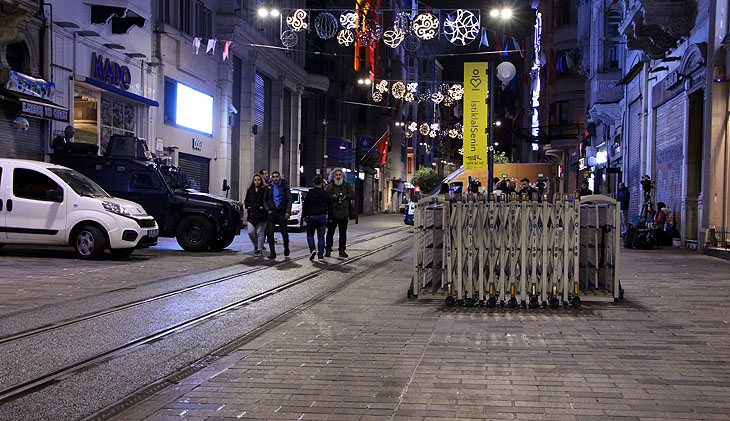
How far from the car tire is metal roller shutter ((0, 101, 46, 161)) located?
5.35m

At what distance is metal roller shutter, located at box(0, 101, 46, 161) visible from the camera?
17828 mm

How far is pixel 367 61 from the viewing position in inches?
2539

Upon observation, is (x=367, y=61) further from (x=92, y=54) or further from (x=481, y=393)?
(x=481, y=393)

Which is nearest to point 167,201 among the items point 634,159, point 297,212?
point 297,212

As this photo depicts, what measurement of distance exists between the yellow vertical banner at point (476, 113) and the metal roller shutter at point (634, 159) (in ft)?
40.3

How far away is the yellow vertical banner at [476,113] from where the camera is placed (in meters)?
16.6

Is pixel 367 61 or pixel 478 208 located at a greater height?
pixel 367 61

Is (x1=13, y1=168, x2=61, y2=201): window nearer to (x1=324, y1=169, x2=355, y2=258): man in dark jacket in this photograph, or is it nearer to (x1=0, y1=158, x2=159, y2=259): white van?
(x1=0, y1=158, x2=159, y2=259): white van

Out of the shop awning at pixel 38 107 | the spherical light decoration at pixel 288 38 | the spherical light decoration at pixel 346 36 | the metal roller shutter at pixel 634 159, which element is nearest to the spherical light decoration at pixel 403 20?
the spherical light decoration at pixel 346 36

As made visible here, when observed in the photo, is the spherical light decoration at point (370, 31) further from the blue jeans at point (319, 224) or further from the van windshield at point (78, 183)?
the van windshield at point (78, 183)

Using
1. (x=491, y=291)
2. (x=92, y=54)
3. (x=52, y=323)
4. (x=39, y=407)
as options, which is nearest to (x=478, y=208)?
(x=491, y=291)

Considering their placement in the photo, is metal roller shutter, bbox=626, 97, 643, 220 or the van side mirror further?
metal roller shutter, bbox=626, 97, 643, 220

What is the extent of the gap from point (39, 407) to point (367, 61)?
61.6m

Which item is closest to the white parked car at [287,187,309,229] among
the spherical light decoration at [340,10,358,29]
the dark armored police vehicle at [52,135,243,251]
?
the spherical light decoration at [340,10,358,29]
